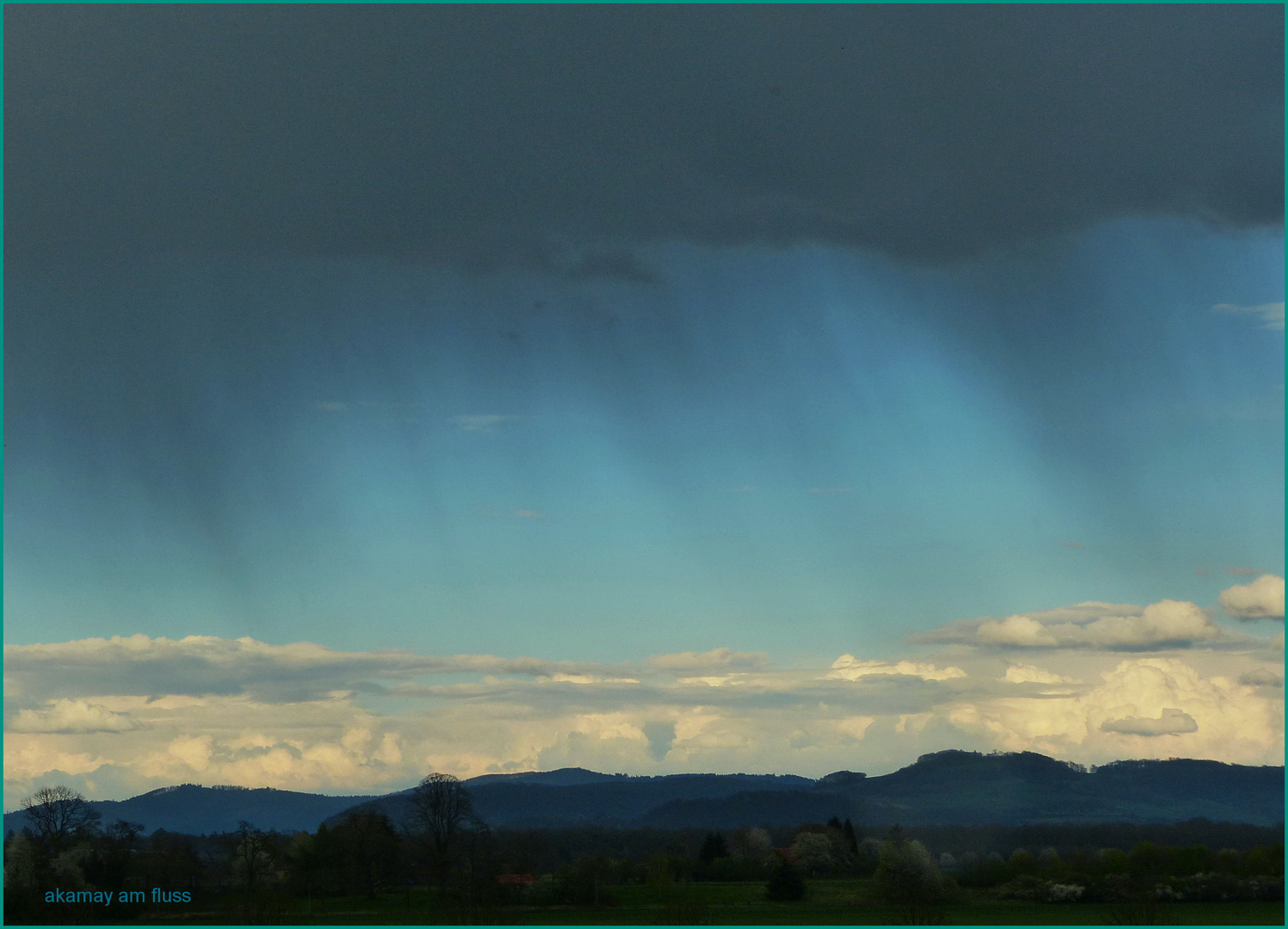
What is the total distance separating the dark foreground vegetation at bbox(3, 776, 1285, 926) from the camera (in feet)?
221

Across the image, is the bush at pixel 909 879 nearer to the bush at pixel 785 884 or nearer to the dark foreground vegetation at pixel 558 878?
the dark foreground vegetation at pixel 558 878

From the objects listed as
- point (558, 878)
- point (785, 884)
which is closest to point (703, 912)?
point (785, 884)

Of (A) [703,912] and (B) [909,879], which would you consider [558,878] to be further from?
(B) [909,879]

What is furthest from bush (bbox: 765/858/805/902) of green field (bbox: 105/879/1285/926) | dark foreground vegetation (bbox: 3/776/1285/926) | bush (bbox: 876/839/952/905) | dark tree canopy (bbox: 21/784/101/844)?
dark tree canopy (bbox: 21/784/101/844)

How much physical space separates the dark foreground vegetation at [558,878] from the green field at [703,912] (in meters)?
0.15

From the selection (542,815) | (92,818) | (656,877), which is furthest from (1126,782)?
(92,818)

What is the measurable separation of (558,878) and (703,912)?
9453mm

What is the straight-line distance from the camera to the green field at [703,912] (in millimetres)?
66500

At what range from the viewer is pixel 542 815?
136875mm

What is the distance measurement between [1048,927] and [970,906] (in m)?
8.76

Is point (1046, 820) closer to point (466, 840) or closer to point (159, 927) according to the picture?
point (466, 840)

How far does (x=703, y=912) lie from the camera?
70.9 metres

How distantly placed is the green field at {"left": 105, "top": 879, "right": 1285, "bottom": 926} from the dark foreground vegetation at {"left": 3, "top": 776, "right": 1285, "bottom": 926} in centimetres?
15

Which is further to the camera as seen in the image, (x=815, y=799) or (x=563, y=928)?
(x=815, y=799)
